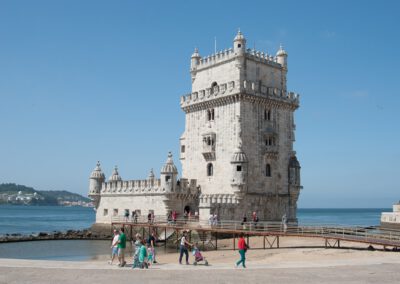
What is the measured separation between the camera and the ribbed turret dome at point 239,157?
41956mm

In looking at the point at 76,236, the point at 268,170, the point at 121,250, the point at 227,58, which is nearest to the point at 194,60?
the point at 227,58

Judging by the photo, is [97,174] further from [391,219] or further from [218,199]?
[391,219]

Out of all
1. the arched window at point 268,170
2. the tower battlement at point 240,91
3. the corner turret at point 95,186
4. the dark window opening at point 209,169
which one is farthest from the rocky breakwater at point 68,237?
the arched window at point 268,170

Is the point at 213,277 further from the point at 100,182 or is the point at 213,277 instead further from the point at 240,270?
the point at 100,182

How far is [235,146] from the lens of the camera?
43.3 m

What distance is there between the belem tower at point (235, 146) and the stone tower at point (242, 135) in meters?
0.08

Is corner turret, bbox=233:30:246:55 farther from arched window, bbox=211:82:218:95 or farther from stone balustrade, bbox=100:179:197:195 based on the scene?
stone balustrade, bbox=100:179:197:195

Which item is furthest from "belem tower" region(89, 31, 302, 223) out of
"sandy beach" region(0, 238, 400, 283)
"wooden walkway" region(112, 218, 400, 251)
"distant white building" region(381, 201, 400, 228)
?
"sandy beach" region(0, 238, 400, 283)

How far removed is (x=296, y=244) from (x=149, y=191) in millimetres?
18070

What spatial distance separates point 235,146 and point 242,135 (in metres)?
1.21

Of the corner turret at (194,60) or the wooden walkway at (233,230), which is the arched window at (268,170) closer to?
the wooden walkway at (233,230)

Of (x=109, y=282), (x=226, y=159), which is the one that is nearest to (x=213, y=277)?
(x=109, y=282)

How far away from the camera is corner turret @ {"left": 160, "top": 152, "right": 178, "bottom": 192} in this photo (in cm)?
4484

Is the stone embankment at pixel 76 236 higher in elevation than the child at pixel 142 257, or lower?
lower
